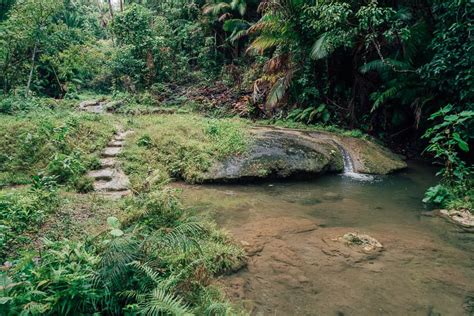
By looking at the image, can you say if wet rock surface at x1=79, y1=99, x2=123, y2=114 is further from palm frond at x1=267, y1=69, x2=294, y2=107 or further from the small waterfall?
the small waterfall

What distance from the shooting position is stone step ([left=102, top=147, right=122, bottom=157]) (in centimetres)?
742

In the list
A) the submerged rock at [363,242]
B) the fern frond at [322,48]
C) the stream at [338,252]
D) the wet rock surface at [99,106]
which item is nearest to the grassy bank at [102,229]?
the stream at [338,252]

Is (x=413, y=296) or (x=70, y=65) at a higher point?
(x=70, y=65)

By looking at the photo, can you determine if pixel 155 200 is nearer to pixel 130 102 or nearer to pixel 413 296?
pixel 413 296

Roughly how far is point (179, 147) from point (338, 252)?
4797 mm

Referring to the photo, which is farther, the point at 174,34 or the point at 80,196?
the point at 174,34

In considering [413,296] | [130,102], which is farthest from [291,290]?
[130,102]

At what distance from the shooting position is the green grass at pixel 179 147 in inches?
293

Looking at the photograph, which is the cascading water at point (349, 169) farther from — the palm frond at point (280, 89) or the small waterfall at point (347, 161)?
the palm frond at point (280, 89)

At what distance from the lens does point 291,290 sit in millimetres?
3666

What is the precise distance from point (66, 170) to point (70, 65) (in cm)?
839

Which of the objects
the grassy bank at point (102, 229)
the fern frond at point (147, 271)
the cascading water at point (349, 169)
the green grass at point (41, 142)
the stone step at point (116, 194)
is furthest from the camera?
the cascading water at point (349, 169)

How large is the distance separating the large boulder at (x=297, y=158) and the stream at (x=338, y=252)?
0.52 metres

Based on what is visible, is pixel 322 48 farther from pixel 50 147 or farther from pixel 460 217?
pixel 50 147
